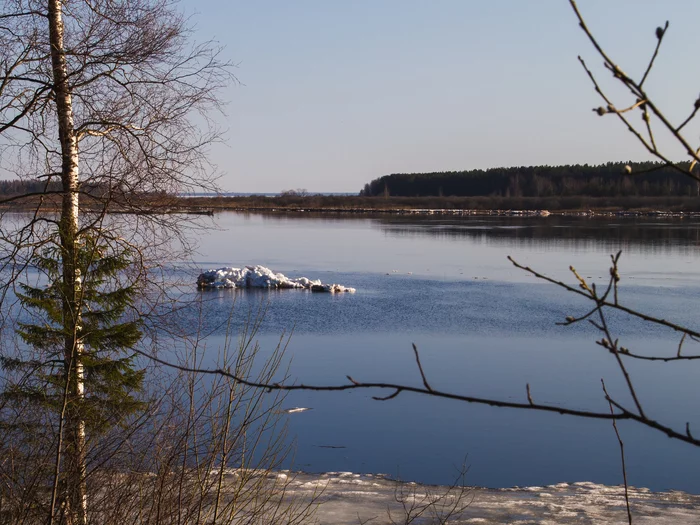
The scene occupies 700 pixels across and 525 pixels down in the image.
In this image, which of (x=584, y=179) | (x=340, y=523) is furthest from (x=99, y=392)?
(x=584, y=179)

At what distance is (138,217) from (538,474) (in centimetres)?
502

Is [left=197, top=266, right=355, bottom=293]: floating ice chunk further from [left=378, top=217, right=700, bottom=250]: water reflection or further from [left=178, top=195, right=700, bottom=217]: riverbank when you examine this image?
[left=178, top=195, right=700, bottom=217]: riverbank

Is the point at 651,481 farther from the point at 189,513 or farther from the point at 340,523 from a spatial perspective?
the point at 189,513

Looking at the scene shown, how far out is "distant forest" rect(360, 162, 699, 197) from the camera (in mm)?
82250

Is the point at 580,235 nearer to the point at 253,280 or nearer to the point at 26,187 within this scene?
the point at 253,280

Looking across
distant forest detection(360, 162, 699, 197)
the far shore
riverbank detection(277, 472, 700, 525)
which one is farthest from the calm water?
distant forest detection(360, 162, 699, 197)

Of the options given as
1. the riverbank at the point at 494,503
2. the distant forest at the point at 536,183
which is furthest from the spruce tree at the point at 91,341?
the distant forest at the point at 536,183

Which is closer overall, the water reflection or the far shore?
the water reflection

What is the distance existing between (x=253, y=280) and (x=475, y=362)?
10254 millimetres

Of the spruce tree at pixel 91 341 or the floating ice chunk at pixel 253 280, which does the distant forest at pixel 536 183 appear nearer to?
the floating ice chunk at pixel 253 280

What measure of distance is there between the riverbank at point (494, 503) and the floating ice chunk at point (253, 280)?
42.9ft

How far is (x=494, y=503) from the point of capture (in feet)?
22.3

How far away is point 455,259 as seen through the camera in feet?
89.1

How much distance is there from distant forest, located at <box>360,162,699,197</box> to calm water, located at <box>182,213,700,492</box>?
55.8 meters
